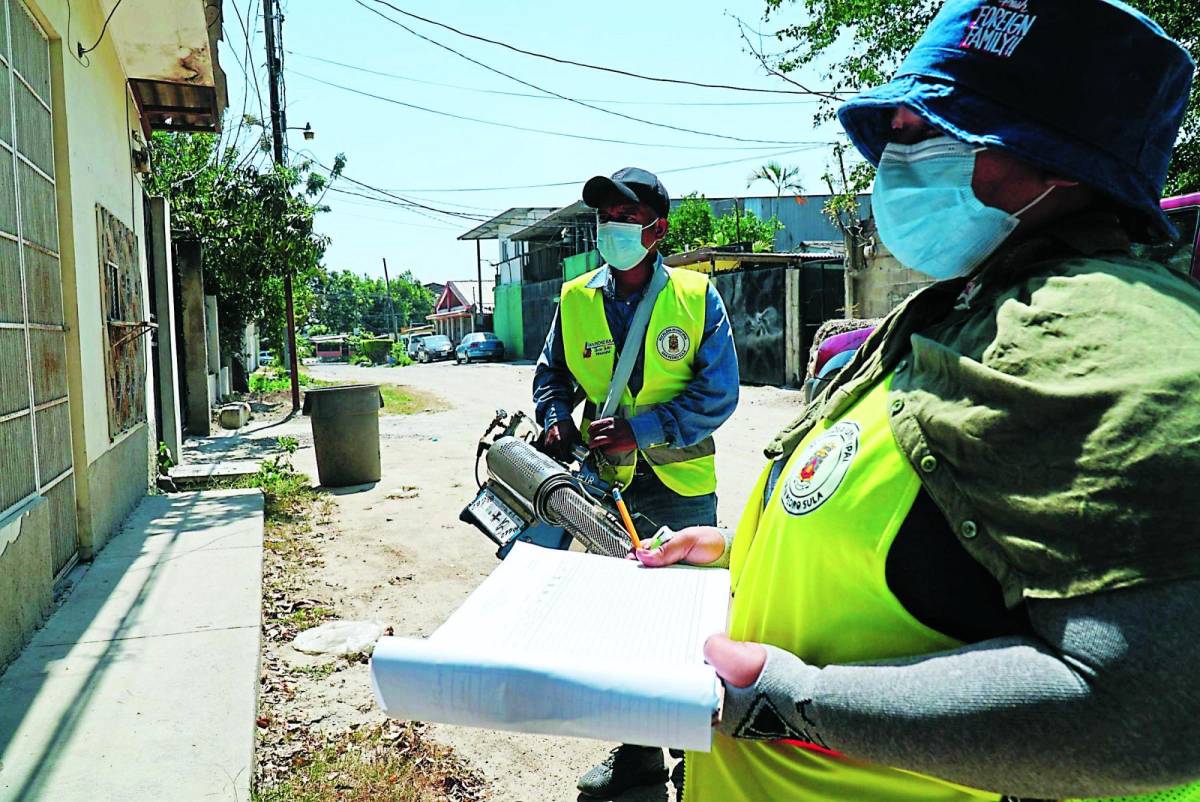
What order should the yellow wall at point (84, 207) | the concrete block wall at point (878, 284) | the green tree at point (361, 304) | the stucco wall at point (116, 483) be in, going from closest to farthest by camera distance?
the yellow wall at point (84, 207) → the stucco wall at point (116, 483) → the concrete block wall at point (878, 284) → the green tree at point (361, 304)

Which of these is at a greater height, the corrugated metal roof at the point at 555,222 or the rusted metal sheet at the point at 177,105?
the corrugated metal roof at the point at 555,222

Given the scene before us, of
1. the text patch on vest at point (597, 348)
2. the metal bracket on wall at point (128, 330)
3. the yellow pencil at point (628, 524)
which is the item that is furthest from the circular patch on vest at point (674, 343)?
the metal bracket on wall at point (128, 330)

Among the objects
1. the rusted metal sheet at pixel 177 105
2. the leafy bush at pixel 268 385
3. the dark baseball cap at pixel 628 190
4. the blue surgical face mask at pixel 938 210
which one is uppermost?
the rusted metal sheet at pixel 177 105

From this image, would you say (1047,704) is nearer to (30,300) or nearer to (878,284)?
(30,300)

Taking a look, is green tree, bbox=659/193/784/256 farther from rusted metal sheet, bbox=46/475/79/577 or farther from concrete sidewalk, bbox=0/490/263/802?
concrete sidewalk, bbox=0/490/263/802

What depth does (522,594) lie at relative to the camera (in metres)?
1.33

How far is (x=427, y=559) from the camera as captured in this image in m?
5.79

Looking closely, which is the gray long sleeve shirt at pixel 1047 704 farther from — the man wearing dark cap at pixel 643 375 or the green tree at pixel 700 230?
the green tree at pixel 700 230

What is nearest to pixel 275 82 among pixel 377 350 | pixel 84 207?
pixel 84 207

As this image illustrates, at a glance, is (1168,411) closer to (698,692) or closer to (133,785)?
(698,692)

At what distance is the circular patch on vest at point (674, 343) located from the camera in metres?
2.82

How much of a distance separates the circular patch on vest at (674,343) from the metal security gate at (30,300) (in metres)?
2.71

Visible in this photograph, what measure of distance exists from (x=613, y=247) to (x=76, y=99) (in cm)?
423

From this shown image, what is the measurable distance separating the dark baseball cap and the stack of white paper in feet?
6.53
